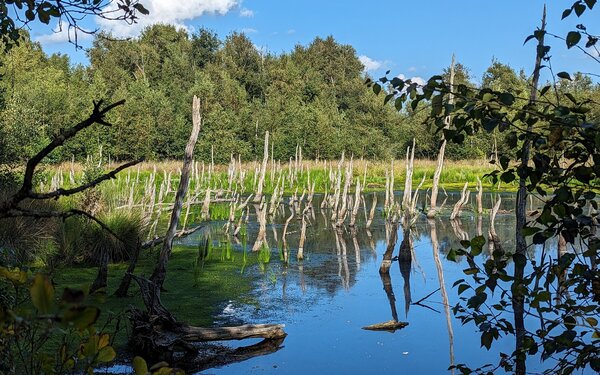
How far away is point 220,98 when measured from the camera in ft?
152

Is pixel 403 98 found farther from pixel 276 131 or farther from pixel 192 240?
pixel 276 131

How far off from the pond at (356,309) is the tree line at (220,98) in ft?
33.9

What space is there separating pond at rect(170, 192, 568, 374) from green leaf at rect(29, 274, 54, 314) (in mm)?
5798

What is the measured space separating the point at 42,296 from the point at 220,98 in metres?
46.0

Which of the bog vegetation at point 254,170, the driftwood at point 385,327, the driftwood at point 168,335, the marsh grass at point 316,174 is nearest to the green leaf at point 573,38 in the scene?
the bog vegetation at point 254,170

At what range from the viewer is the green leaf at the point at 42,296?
3.14 feet

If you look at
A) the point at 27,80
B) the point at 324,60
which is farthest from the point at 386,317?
the point at 324,60

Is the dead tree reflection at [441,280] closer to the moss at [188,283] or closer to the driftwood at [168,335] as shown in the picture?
the driftwood at [168,335]

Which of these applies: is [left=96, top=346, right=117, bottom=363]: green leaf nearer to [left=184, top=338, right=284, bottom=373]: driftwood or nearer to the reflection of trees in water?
[left=184, top=338, right=284, bottom=373]: driftwood

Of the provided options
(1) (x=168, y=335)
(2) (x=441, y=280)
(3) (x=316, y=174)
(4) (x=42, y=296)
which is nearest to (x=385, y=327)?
(1) (x=168, y=335)

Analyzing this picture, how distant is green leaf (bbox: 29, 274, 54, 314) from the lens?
96cm

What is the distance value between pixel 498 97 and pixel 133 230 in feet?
32.6

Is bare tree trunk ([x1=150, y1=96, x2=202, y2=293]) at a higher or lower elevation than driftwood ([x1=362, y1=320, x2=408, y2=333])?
higher

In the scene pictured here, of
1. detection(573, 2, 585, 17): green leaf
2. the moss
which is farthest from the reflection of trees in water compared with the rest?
detection(573, 2, 585, 17): green leaf
